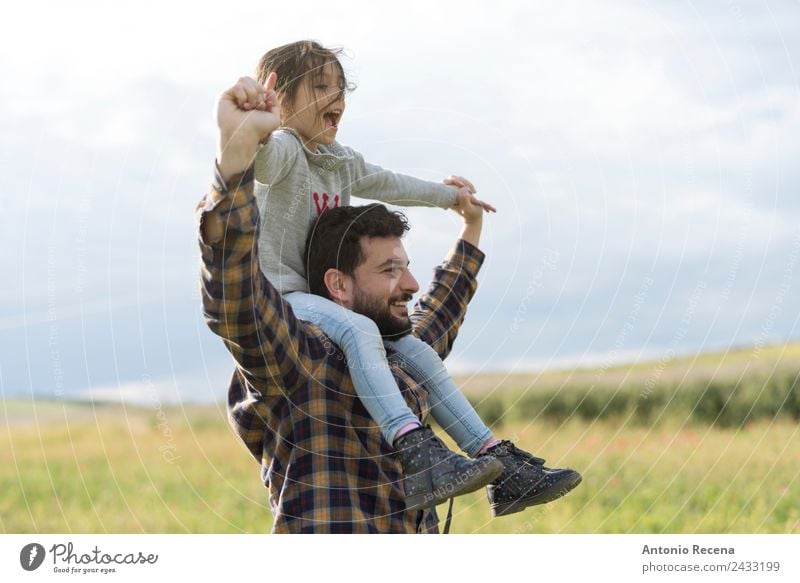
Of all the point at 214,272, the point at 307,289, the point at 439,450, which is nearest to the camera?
the point at 214,272

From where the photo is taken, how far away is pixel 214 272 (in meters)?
3.12

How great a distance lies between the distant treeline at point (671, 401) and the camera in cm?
998

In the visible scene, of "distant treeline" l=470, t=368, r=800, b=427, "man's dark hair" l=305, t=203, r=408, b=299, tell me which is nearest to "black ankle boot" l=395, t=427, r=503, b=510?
"man's dark hair" l=305, t=203, r=408, b=299

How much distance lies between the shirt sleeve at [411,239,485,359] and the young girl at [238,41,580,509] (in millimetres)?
386

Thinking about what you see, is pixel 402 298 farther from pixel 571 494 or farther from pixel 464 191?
pixel 571 494

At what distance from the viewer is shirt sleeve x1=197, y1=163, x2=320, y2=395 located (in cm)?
306

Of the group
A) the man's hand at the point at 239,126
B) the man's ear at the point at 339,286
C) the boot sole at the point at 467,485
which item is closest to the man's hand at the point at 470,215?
the man's ear at the point at 339,286

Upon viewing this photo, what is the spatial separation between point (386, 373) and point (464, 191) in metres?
1.27

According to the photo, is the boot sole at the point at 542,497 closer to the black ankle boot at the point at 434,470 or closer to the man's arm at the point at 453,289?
the black ankle boot at the point at 434,470

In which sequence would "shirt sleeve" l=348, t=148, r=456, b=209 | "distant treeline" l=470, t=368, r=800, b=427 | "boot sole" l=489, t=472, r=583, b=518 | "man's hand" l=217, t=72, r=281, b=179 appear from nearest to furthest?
"man's hand" l=217, t=72, r=281, b=179 < "boot sole" l=489, t=472, r=583, b=518 < "shirt sleeve" l=348, t=148, r=456, b=209 < "distant treeline" l=470, t=368, r=800, b=427

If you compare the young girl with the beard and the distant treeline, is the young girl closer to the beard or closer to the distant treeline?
the beard
